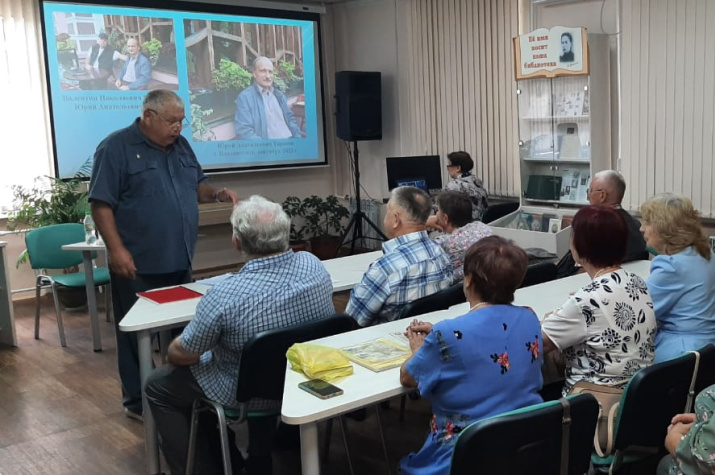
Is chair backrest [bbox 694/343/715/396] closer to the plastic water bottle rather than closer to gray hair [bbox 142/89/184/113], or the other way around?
gray hair [bbox 142/89/184/113]

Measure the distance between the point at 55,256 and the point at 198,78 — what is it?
2.76 m

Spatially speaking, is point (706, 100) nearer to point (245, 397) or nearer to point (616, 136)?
point (616, 136)

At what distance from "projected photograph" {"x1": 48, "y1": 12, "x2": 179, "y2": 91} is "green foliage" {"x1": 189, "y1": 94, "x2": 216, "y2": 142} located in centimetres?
29

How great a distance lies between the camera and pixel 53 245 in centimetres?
534

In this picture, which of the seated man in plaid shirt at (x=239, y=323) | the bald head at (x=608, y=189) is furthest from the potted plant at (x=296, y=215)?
the seated man in plaid shirt at (x=239, y=323)

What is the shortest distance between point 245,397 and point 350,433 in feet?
3.99

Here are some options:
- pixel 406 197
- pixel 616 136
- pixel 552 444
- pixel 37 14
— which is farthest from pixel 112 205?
pixel 616 136

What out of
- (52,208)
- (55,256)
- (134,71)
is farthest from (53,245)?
(134,71)

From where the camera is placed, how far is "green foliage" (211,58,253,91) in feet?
24.5

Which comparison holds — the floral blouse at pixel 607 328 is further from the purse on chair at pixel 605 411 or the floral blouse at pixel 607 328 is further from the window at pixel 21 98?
the window at pixel 21 98

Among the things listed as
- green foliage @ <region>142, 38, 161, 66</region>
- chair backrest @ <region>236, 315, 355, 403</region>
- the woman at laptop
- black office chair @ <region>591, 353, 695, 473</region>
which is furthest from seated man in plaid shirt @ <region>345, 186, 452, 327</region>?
green foliage @ <region>142, 38, 161, 66</region>

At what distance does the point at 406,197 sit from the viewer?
2.97 m

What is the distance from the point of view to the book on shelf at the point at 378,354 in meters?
2.21

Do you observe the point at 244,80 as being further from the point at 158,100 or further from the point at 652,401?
the point at 652,401
